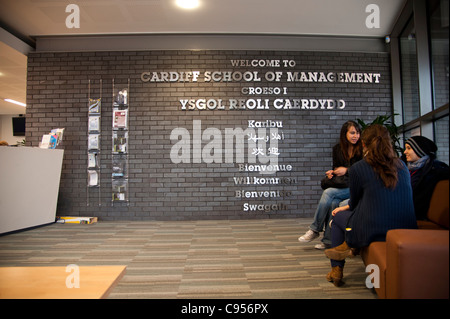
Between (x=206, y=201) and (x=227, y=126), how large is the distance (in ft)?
4.53

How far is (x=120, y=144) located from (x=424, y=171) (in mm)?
4520

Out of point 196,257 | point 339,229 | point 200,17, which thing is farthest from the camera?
point 200,17

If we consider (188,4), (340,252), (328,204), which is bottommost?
(340,252)

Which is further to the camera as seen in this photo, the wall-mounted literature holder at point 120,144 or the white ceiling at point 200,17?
the wall-mounted literature holder at point 120,144

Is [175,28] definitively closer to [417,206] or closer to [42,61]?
[42,61]

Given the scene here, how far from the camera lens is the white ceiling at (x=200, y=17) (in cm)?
453

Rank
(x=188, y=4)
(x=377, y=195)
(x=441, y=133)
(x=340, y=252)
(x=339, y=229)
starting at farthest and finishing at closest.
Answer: (x=188, y=4) → (x=441, y=133) → (x=339, y=229) → (x=340, y=252) → (x=377, y=195)

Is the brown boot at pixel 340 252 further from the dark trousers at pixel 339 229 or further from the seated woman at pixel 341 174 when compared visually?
the seated woman at pixel 341 174

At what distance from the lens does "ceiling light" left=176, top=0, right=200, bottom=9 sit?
4434 millimetres

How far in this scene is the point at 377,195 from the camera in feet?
6.45

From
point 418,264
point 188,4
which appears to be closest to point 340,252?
point 418,264

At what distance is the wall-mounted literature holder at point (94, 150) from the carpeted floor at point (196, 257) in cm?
72

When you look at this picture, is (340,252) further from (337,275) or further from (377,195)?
(377,195)

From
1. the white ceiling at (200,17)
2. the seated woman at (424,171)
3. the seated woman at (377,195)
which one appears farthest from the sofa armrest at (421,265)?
the white ceiling at (200,17)
